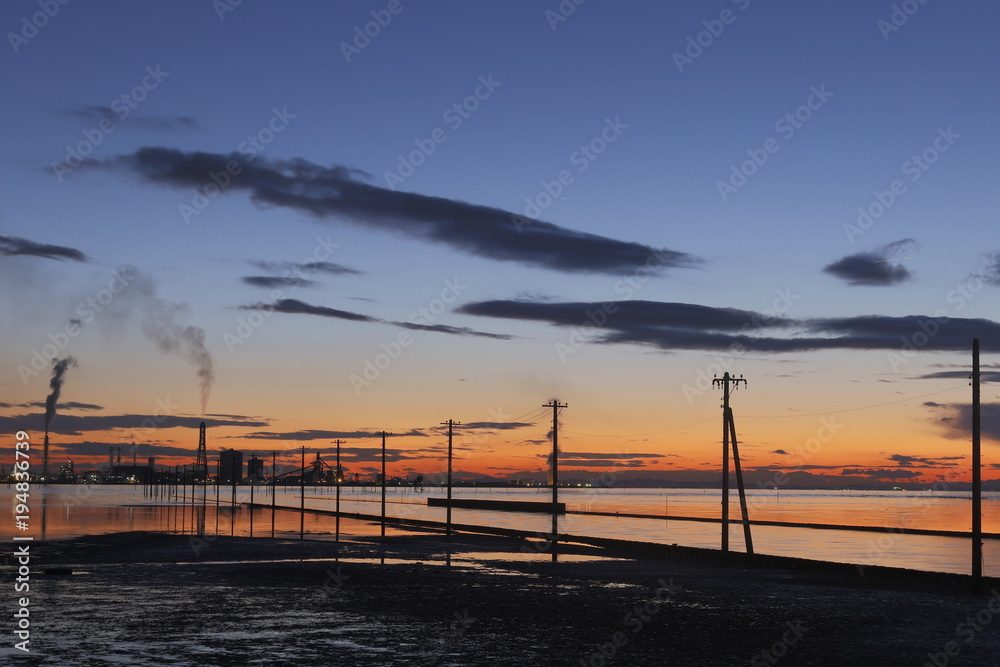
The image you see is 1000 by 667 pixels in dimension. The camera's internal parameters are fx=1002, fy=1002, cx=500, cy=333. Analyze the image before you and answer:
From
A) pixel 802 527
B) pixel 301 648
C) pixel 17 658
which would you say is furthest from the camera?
pixel 802 527

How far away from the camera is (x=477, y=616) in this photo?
26453 millimetres

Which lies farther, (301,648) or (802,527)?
(802,527)

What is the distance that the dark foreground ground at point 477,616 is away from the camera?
20188 mm

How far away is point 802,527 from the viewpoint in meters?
128

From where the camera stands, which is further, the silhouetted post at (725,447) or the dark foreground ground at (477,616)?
the silhouetted post at (725,447)

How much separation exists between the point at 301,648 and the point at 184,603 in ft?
30.1

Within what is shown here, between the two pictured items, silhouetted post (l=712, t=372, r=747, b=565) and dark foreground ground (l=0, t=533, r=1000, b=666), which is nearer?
dark foreground ground (l=0, t=533, r=1000, b=666)

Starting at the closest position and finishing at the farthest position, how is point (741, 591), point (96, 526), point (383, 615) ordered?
1. point (383, 615)
2. point (741, 591)
3. point (96, 526)

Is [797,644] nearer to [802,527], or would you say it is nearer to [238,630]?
[238,630]

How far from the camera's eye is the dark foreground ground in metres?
20.2

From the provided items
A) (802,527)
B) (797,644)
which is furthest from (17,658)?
(802,527)

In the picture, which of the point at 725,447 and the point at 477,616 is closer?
the point at 477,616

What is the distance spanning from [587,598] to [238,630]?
41.0ft

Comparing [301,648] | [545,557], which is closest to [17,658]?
[301,648]
